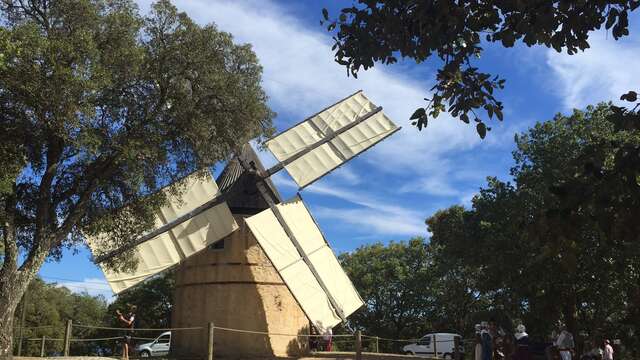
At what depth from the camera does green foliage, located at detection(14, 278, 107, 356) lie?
151 ft

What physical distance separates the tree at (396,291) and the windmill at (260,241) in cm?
2628

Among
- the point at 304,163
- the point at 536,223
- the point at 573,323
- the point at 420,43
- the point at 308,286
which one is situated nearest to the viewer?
the point at 536,223

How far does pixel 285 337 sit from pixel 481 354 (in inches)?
306

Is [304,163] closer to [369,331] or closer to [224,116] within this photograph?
[224,116]

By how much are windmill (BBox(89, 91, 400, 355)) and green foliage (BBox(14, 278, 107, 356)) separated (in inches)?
1211

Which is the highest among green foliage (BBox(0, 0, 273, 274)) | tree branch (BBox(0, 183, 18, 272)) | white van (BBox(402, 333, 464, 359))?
green foliage (BBox(0, 0, 273, 274))

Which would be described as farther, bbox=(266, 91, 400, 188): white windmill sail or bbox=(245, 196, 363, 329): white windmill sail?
bbox=(266, 91, 400, 188): white windmill sail

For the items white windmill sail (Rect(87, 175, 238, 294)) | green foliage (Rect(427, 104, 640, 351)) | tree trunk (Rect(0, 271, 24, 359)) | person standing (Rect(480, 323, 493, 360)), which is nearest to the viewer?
tree trunk (Rect(0, 271, 24, 359))

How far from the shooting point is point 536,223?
10.7 feet

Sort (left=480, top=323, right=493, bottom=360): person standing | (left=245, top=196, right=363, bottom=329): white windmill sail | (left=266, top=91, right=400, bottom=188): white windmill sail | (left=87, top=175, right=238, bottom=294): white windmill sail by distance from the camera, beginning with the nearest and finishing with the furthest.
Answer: (left=480, top=323, right=493, bottom=360): person standing, (left=87, top=175, right=238, bottom=294): white windmill sail, (left=245, top=196, right=363, bottom=329): white windmill sail, (left=266, top=91, right=400, bottom=188): white windmill sail

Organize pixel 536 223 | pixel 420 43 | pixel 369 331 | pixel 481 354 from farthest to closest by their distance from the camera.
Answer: pixel 369 331 → pixel 481 354 → pixel 420 43 → pixel 536 223

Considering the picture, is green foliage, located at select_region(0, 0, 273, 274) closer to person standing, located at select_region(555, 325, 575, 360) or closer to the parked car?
person standing, located at select_region(555, 325, 575, 360)

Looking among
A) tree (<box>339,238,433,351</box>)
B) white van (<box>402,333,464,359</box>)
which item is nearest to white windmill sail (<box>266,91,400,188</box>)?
white van (<box>402,333,464,359</box>)

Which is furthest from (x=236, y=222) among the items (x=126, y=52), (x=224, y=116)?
(x=126, y=52)
